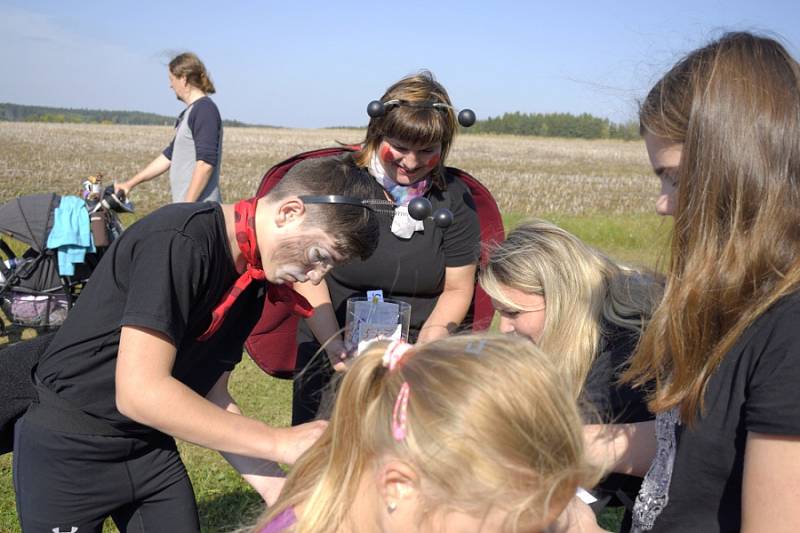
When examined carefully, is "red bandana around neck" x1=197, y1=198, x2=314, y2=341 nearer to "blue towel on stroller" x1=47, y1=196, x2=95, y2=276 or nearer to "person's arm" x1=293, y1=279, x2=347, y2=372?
"person's arm" x1=293, y1=279, x2=347, y2=372

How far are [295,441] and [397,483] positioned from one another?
0.48 m

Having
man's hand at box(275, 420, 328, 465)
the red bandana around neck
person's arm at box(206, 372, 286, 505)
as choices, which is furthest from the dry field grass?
man's hand at box(275, 420, 328, 465)

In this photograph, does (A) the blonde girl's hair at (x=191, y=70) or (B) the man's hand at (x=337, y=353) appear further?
(A) the blonde girl's hair at (x=191, y=70)

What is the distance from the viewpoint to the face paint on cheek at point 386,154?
111 inches

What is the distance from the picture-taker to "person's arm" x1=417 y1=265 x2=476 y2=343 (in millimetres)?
2945

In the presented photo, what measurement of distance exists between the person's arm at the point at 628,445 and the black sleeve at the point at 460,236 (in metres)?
1.12

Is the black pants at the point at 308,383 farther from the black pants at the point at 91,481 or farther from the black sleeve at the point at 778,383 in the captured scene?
the black sleeve at the point at 778,383

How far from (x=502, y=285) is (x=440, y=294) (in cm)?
64

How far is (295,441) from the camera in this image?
169 centimetres

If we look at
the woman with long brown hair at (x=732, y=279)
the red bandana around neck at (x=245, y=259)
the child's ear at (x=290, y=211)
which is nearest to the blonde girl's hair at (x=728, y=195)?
the woman with long brown hair at (x=732, y=279)

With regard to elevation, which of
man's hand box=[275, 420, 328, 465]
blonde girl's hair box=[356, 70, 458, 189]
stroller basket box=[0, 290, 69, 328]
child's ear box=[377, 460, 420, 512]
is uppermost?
blonde girl's hair box=[356, 70, 458, 189]

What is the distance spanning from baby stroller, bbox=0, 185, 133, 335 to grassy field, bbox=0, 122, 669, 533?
33 centimetres

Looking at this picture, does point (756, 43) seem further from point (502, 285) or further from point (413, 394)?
point (502, 285)

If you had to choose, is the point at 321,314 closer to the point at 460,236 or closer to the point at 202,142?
the point at 460,236
